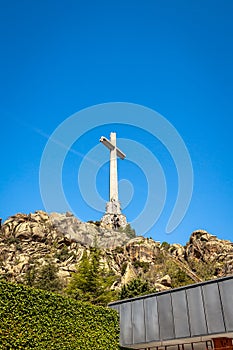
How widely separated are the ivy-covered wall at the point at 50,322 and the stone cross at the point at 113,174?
37553 mm

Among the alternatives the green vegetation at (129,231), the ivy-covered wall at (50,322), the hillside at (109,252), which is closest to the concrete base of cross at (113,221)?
the green vegetation at (129,231)

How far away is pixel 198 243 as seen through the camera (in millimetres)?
41188

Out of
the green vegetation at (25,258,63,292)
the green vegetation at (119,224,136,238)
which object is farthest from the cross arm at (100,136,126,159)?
the green vegetation at (25,258,63,292)

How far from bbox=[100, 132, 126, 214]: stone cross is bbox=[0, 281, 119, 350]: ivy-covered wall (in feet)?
123

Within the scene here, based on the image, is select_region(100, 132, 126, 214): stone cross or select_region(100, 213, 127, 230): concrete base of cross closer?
select_region(100, 132, 126, 214): stone cross

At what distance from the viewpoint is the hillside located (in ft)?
112

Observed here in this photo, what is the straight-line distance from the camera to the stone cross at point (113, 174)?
47.6 metres

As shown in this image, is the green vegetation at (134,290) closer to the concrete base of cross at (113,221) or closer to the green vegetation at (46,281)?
the green vegetation at (46,281)

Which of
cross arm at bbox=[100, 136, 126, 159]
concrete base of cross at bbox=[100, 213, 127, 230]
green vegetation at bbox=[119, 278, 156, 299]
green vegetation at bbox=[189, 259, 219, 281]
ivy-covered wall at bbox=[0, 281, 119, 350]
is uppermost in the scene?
cross arm at bbox=[100, 136, 126, 159]

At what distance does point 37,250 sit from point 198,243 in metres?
20.4

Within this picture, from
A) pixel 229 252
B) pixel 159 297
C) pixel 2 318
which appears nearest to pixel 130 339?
pixel 159 297

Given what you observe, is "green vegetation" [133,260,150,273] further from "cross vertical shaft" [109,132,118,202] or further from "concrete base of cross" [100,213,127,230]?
"cross vertical shaft" [109,132,118,202]

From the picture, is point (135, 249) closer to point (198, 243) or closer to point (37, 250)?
point (198, 243)

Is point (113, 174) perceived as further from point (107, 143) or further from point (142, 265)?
point (142, 265)
